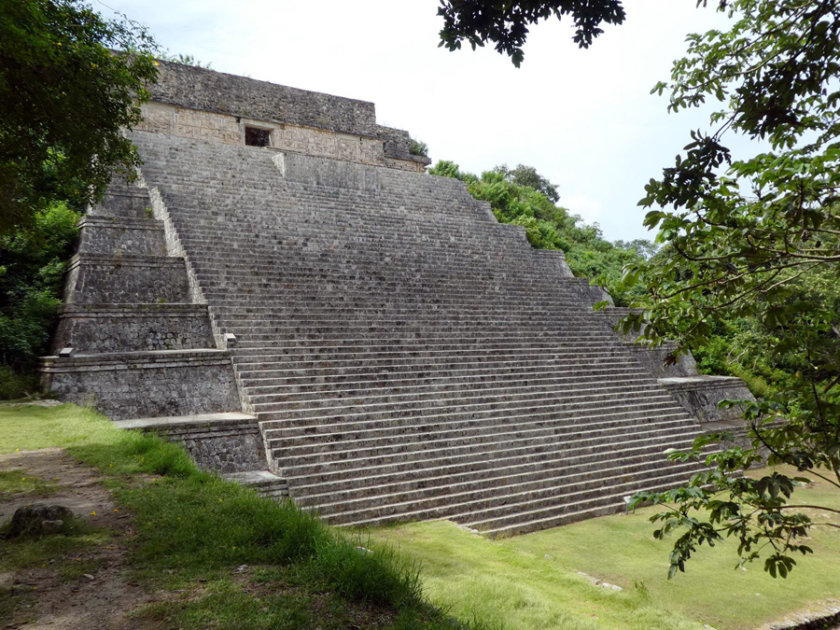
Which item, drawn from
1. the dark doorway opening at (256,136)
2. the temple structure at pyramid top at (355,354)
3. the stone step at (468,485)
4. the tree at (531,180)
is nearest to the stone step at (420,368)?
the temple structure at pyramid top at (355,354)

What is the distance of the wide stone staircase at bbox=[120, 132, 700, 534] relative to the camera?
24.9ft

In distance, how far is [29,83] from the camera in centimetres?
431

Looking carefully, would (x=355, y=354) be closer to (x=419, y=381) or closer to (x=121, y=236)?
(x=419, y=381)

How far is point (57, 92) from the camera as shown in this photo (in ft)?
14.9

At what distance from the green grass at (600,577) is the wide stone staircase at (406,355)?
0.73 m

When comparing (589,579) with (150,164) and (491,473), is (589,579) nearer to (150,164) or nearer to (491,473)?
(491,473)

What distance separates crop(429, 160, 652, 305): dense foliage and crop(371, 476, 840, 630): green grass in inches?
427

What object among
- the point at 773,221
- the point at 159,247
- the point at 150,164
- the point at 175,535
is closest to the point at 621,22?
the point at 773,221

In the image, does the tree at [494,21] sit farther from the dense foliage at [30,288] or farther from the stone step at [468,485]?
the dense foliage at [30,288]

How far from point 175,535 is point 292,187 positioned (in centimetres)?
1173

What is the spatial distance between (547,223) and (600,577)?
57.2ft

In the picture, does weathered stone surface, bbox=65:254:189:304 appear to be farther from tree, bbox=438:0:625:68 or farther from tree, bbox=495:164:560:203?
tree, bbox=495:164:560:203

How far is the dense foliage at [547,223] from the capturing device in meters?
19.0

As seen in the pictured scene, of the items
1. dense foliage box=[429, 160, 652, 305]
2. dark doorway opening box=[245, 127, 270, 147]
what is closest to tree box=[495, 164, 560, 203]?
dense foliage box=[429, 160, 652, 305]
